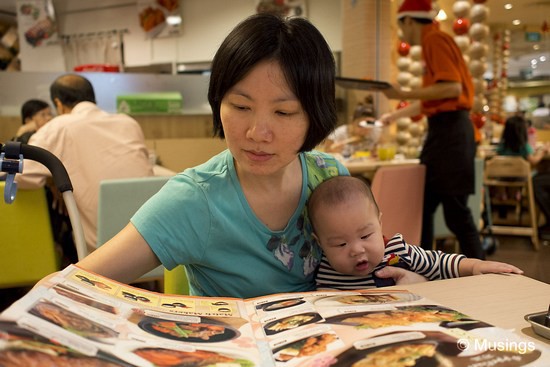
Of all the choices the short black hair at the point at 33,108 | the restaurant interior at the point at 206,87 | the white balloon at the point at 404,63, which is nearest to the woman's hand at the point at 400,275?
the restaurant interior at the point at 206,87

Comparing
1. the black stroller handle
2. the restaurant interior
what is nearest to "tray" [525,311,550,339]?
the restaurant interior

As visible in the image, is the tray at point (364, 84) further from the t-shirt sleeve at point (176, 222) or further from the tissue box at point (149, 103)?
the tissue box at point (149, 103)

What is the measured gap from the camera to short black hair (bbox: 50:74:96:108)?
307 cm

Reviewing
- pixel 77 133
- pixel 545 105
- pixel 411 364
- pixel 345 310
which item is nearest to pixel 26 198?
pixel 77 133

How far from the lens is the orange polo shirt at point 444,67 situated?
286cm

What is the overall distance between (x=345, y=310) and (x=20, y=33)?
9049 mm

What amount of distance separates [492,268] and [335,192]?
35cm

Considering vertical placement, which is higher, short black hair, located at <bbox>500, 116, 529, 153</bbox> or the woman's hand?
short black hair, located at <bbox>500, 116, 529, 153</bbox>

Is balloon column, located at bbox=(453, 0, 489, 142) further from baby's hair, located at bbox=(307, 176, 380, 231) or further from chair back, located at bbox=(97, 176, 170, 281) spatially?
baby's hair, located at bbox=(307, 176, 380, 231)

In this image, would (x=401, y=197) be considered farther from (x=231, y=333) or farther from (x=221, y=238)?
(x=231, y=333)

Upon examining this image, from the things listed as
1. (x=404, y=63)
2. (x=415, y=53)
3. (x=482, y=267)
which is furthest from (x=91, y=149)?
(x=415, y=53)

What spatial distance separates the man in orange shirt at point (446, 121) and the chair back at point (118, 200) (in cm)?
159

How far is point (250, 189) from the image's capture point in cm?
107

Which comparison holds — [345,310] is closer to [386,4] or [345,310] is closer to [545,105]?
[386,4]
